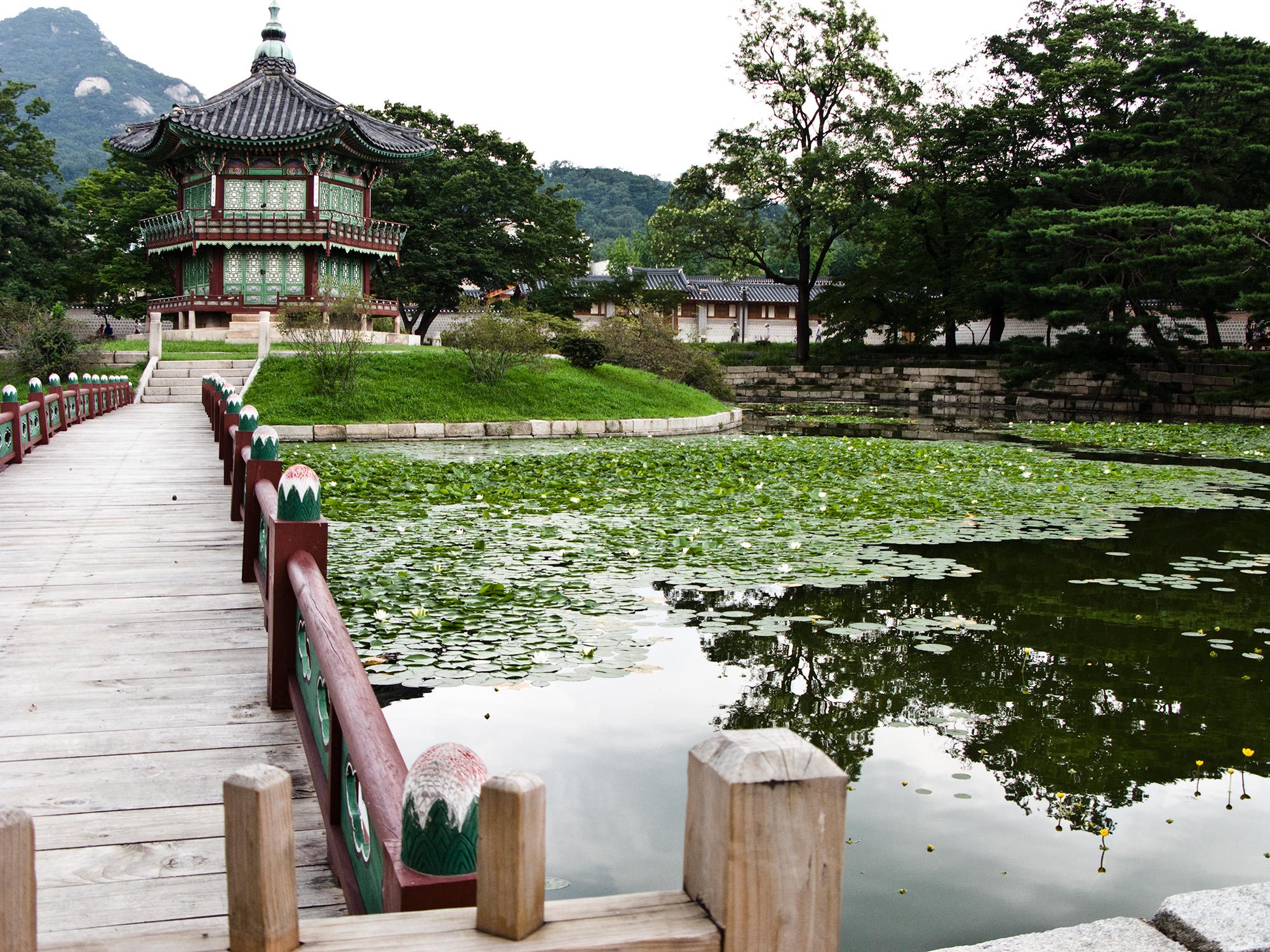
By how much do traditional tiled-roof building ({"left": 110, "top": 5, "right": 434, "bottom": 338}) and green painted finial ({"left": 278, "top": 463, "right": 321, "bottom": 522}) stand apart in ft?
86.4

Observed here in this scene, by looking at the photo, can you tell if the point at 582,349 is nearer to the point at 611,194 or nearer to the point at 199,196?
the point at 199,196

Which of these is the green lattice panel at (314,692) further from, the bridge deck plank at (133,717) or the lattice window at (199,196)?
the lattice window at (199,196)

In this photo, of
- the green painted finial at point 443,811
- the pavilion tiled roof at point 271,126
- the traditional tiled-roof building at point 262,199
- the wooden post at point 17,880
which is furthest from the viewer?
the traditional tiled-roof building at point 262,199

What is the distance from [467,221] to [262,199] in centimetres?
838

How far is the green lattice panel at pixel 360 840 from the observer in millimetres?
1734

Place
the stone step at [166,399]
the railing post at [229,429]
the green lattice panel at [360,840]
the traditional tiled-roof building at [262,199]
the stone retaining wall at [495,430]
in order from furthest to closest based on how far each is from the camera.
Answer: the traditional tiled-roof building at [262,199]
the stone step at [166,399]
the stone retaining wall at [495,430]
the railing post at [229,429]
the green lattice panel at [360,840]

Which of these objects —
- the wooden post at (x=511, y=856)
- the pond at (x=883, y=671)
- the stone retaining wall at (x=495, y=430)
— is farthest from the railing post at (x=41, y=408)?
the wooden post at (x=511, y=856)

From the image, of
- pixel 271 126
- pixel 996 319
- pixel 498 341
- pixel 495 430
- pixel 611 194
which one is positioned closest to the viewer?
pixel 495 430

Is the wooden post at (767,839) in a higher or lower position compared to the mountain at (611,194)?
lower

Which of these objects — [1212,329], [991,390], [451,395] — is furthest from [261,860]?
[991,390]

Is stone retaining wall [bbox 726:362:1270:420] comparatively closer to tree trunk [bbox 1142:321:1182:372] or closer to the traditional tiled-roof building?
tree trunk [bbox 1142:321:1182:372]

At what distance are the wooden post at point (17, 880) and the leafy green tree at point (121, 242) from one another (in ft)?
116

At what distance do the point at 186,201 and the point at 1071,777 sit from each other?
32993mm

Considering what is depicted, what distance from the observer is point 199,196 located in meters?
30.2
